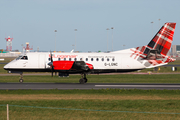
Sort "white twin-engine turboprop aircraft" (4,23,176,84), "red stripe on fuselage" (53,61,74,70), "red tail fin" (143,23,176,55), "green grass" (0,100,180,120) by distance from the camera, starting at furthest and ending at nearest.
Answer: "red tail fin" (143,23,176,55) → "white twin-engine turboprop aircraft" (4,23,176,84) → "red stripe on fuselage" (53,61,74,70) → "green grass" (0,100,180,120)

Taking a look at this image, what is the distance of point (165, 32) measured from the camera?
110 ft

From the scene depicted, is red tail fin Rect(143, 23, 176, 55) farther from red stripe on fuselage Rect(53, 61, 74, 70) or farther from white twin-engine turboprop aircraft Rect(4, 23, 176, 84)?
red stripe on fuselage Rect(53, 61, 74, 70)

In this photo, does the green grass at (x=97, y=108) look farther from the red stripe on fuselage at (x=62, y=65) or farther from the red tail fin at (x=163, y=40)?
the red tail fin at (x=163, y=40)

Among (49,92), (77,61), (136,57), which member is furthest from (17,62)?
(136,57)

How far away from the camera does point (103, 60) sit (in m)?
32.4

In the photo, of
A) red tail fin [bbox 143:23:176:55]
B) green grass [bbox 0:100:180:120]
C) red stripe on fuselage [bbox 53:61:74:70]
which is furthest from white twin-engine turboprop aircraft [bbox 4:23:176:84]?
green grass [bbox 0:100:180:120]

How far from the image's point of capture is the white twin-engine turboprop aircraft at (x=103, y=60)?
1251 inches

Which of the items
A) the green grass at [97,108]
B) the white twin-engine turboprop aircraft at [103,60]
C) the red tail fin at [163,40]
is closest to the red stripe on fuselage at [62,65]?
the white twin-engine turboprop aircraft at [103,60]

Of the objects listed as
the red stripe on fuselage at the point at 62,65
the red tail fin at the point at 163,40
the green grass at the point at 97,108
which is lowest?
the green grass at the point at 97,108

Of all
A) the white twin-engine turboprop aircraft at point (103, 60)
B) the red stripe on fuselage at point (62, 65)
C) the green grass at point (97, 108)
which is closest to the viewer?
the green grass at point (97, 108)

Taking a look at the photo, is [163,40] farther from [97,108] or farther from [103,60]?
[97,108]

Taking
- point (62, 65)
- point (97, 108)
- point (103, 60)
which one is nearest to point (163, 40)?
point (103, 60)

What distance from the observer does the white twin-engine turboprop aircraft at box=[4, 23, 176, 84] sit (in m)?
31.8

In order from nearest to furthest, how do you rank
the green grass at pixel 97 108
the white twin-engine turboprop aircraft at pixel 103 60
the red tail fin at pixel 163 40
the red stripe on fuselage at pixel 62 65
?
the green grass at pixel 97 108, the red stripe on fuselage at pixel 62 65, the white twin-engine turboprop aircraft at pixel 103 60, the red tail fin at pixel 163 40
